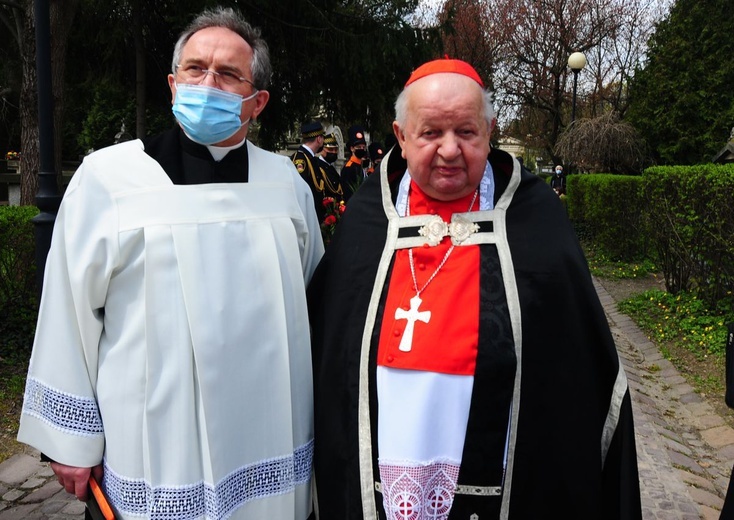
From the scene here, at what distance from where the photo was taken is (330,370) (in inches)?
91.3

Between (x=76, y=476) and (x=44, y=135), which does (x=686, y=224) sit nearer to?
(x=44, y=135)

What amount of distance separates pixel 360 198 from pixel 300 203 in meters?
0.24

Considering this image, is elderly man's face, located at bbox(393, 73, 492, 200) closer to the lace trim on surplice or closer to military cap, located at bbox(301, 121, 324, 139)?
the lace trim on surplice

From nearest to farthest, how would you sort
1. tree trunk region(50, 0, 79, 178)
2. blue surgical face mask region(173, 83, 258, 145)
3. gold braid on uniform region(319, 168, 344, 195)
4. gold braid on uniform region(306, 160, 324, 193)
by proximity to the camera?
blue surgical face mask region(173, 83, 258, 145) → tree trunk region(50, 0, 79, 178) → gold braid on uniform region(306, 160, 324, 193) → gold braid on uniform region(319, 168, 344, 195)

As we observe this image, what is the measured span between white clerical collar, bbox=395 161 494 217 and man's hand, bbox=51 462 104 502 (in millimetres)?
1372

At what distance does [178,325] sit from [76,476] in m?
0.61

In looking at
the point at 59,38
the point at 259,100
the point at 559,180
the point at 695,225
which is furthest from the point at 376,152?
the point at 559,180

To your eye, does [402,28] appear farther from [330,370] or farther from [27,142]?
[330,370]

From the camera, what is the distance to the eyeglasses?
2.16 meters

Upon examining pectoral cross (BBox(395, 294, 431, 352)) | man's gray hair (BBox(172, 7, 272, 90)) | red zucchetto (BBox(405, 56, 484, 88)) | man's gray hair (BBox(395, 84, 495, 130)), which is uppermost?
man's gray hair (BBox(172, 7, 272, 90))

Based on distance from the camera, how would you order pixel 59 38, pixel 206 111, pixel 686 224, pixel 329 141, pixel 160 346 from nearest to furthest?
pixel 160 346
pixel 206 111
pixel 686 224
pixel 59 38
pixel 329 141

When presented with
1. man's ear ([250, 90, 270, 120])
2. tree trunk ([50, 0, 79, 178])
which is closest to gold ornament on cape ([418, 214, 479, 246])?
man's ear ([250, 90, 270, 120])

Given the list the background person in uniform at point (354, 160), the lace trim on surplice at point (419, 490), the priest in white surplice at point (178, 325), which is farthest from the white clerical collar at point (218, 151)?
the background person in uniform at point (354, 160)

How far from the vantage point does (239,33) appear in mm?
2234
